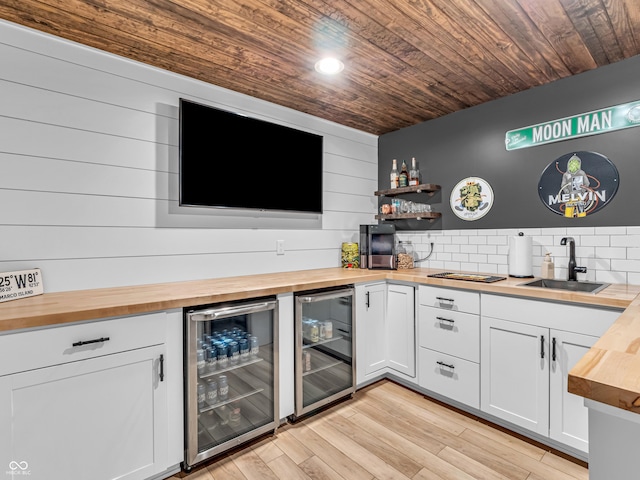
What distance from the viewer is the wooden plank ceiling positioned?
1.60 m

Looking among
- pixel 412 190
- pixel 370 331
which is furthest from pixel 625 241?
pixel 370 331

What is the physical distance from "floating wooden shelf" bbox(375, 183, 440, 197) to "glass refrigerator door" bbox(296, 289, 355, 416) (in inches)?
48.9

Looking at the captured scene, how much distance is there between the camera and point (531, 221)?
8.39 feet

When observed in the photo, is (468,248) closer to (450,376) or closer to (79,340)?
(450,376)

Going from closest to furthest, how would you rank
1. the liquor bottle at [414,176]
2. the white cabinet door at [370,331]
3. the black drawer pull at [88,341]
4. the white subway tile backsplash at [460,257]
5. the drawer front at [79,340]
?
the drawer front at [79,340]
the black drawer pull at [88,341]
the white cabinet door at [370,331]
the white subway tile backsplash at [460,257]
the liquor bottle at [414,176]

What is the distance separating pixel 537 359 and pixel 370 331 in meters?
1.14

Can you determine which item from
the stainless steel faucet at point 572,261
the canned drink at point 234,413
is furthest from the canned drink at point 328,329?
the stainless steel faucet at point 572,261

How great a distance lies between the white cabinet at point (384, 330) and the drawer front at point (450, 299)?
0.13 m

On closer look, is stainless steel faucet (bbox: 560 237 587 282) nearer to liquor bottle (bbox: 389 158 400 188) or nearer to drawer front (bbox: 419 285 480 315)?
drawer front (bbox: 419 285 480 315)

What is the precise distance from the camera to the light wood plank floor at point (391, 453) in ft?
5.71

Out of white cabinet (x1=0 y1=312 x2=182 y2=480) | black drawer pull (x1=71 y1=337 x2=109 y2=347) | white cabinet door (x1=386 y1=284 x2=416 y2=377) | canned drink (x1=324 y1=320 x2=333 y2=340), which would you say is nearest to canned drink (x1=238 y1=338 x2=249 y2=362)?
white cabinet (x1=0 y1=312 x2=182 y2=480)

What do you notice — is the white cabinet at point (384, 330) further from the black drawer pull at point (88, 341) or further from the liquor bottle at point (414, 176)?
the black drawer pull at point (88, 341)

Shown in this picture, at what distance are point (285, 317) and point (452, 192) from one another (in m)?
1.95

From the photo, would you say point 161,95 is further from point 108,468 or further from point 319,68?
point 108,468
